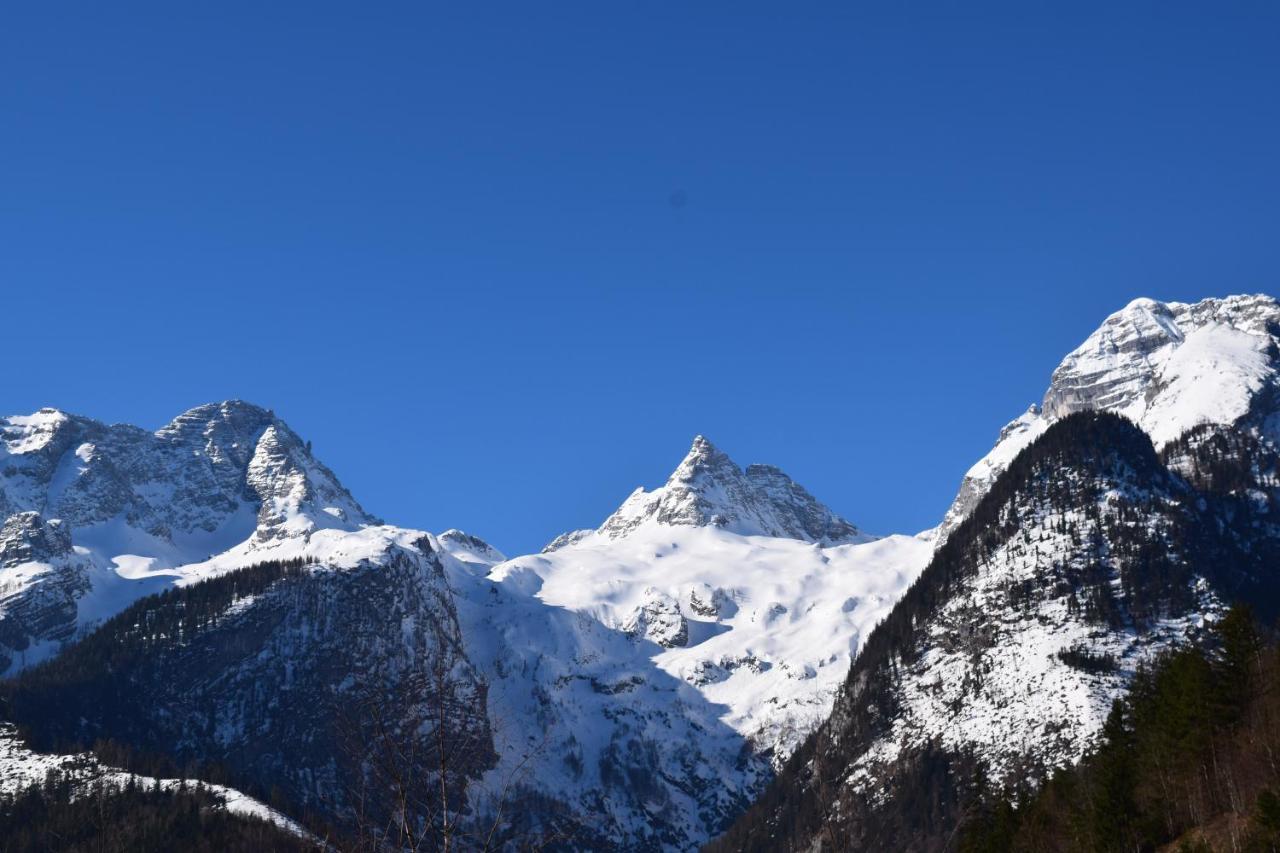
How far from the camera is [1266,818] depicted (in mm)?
79750

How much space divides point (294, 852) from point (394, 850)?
185 meters

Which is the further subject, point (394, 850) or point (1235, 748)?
point (1235, 748)

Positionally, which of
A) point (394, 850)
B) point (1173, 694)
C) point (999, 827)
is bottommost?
point (394, 850)

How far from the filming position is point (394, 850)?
26750mm

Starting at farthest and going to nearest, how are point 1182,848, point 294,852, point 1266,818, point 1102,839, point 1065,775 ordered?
1. point 294,852
2. point 1065,775
3. point 1102,839
4. point 1182,848
5. point 1266,818

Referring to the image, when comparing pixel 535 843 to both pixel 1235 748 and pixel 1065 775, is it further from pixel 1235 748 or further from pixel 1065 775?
pixel 1065 775

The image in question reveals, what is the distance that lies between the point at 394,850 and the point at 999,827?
107 m

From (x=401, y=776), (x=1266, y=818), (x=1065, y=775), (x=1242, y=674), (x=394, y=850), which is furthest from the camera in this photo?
(x=1065, y=775)

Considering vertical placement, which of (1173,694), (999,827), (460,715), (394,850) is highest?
(1173,694)

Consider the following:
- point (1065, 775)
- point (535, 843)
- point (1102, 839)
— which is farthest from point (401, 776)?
point (1065, 775)

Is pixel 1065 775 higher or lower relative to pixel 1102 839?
higher

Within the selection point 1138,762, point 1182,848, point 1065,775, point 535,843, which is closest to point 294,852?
point 1065,775

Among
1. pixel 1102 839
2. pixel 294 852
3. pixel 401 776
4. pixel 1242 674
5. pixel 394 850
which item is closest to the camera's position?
pixel 401 776

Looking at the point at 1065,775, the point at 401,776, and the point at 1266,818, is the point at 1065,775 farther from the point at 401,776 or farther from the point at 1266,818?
the point at 401,776
